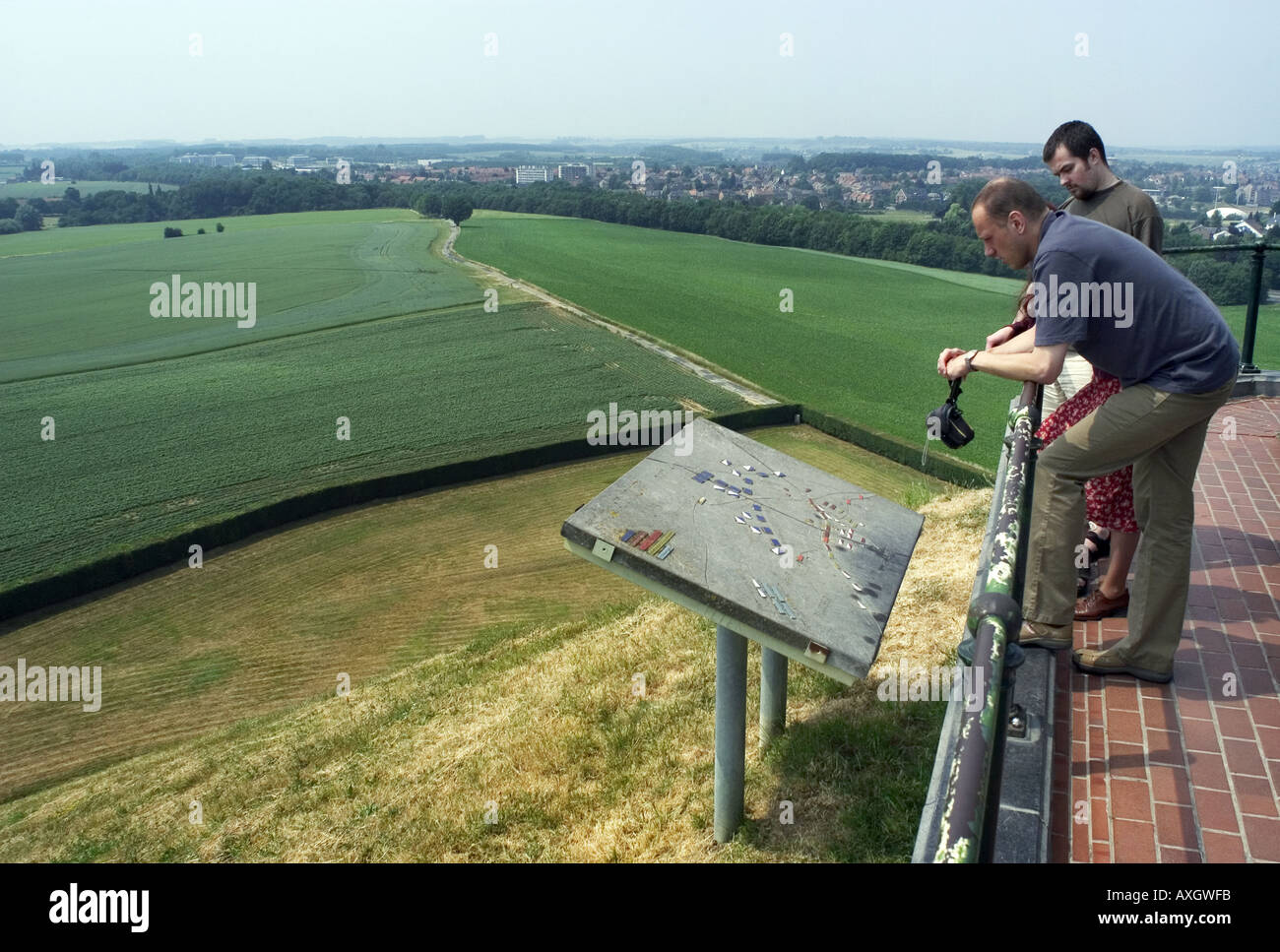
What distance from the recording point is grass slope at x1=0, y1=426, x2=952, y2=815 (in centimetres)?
1334

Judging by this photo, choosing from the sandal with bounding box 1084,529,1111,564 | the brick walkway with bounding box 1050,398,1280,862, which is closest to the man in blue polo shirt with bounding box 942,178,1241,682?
the brick walkway with bounding box 1050,398,1280,862

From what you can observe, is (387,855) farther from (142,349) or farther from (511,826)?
(142,349)

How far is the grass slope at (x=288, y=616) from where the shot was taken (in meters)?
13.3

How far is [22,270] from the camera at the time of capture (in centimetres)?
5969

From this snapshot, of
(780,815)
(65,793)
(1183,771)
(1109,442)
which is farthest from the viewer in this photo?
(65,793)

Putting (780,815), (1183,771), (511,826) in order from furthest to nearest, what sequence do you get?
(511,826) < (780,815) < (1183,771)

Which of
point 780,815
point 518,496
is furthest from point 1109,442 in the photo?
point 518,496

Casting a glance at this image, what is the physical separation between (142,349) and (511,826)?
39.0 metres

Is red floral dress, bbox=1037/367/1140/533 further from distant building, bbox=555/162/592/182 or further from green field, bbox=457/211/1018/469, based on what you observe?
distant building, bbox=555/162/592/182

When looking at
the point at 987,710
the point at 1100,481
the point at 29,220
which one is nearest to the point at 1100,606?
the point at 1100,481

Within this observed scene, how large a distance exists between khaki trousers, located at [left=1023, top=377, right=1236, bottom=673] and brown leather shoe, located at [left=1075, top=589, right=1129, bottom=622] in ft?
2.14

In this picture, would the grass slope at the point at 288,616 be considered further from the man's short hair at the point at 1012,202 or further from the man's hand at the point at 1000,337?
the man's short hair at the point at 1012,202

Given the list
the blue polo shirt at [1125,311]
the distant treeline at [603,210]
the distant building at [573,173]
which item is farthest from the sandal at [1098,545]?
the distant building at [573,173]

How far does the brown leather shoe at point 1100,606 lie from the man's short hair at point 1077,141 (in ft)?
7.82
